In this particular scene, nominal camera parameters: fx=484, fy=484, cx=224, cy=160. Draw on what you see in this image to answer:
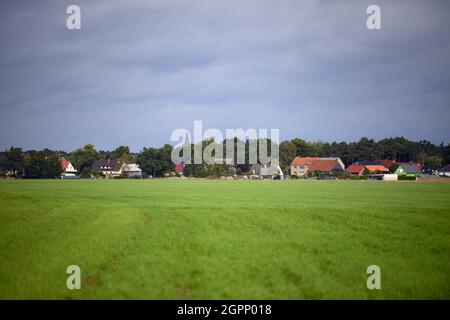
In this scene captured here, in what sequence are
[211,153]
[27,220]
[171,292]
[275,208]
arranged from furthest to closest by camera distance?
[211,153]
[275,208]
[27,220]
[171,292]

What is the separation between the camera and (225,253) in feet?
62.9

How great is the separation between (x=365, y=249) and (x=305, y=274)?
18.8 ft

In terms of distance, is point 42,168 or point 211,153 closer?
point 42,168

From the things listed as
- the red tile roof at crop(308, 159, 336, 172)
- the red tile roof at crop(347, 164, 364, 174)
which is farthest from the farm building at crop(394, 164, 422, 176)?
the red tile roof at crop(308, 159, 336, 172)

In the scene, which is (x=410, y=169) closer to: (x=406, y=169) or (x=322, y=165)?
(x=406, y=169)

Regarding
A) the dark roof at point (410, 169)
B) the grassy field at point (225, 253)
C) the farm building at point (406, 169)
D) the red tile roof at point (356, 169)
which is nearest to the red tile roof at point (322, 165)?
the red tile roof at point (356, 169)

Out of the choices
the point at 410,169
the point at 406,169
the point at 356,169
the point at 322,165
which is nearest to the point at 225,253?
the point at 322,165

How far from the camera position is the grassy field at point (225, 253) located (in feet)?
47.8

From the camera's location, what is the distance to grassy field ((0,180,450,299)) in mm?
14578

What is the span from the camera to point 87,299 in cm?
1363

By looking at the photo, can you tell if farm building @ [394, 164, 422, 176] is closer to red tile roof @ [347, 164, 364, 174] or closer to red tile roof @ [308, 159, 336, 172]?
red tile roof @ [347, 164, 364, 174]
